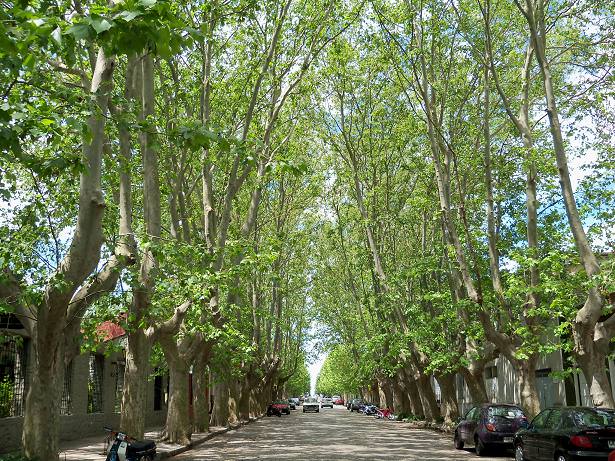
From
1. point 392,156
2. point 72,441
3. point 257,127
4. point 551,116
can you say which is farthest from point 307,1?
point 72,441

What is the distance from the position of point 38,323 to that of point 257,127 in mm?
11368

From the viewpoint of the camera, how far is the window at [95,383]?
78.2ft

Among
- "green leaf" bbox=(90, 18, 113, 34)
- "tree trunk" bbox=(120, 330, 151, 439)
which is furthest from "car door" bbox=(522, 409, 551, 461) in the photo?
"green leaf" bbox=(90, 18, 113, 34)

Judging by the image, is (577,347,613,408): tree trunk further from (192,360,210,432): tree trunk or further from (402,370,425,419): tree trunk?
(402,370,425,419): tree trunk

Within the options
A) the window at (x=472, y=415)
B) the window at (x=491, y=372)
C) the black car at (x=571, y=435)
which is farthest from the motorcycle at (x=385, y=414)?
the black car at (x=571, y=435)

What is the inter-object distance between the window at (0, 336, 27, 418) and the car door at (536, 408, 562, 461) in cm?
1315

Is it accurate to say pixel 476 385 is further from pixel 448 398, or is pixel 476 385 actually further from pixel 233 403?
pixel 233 403

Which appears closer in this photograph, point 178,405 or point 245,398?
point 178,405

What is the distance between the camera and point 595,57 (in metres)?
17.3

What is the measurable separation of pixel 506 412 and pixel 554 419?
180 inches

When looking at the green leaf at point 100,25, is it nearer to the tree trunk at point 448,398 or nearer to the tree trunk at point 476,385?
the tree trunk at point 476,385

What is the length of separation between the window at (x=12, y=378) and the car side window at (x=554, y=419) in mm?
13268

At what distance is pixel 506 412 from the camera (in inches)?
682

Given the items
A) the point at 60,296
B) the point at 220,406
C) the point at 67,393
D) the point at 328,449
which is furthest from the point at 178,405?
the point at 220,406
